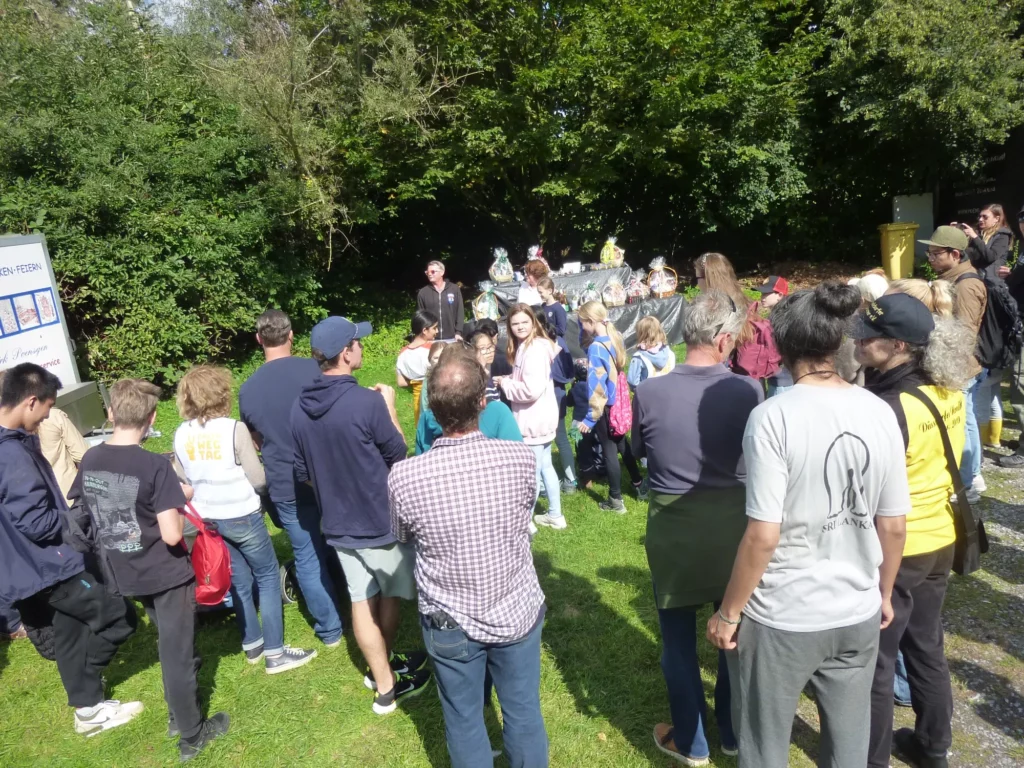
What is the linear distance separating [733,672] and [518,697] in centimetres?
74

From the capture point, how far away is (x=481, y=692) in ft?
7.69

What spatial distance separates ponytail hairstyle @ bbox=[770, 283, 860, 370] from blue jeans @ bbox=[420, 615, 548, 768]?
4.25 feet

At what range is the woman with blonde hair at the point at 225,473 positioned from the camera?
336cm

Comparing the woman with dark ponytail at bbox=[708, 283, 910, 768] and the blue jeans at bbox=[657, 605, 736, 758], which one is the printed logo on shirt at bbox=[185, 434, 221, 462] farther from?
the woman with dark ponytail at bbox=[708, 283, 910, 768]

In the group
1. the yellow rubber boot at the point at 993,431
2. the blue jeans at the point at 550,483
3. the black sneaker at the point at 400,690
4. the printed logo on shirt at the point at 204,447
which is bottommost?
the black sneaker at the point at 400,690

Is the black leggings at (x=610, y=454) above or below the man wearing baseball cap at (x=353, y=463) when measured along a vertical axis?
below

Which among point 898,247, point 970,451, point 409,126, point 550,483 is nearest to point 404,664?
point 550,483

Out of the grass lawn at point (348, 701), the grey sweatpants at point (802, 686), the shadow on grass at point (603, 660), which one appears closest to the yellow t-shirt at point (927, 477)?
the grey sweatpants at point (802, 686)

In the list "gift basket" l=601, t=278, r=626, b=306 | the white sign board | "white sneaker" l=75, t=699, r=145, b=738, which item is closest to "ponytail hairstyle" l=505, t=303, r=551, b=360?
"white sneaker" l=75, t=699, r=145, b=738

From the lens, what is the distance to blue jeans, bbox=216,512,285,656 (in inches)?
140

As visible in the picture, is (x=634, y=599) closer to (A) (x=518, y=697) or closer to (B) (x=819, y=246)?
(A) (x=518, y=697)

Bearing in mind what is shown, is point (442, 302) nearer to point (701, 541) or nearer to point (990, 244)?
point (990, 244)

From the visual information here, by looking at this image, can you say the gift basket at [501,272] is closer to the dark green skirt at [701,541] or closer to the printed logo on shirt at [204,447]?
the printed logo on shirt at [204,447]

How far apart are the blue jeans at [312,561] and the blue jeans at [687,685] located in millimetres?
2006
